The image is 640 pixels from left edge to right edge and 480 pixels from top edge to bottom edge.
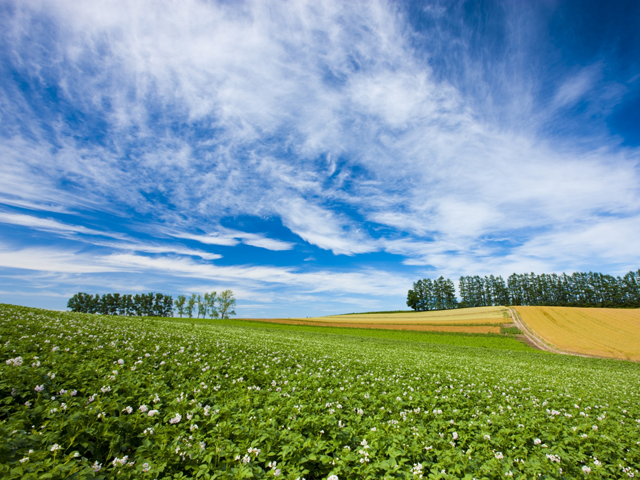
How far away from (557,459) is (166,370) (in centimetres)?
946

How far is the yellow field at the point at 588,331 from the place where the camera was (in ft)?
134

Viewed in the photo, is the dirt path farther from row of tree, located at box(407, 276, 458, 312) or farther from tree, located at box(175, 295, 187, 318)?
tree, located at box(175, 295, 187, 318)

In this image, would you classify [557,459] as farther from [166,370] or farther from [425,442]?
[166,370]

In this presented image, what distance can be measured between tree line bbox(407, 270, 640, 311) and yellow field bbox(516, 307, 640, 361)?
66192 mm

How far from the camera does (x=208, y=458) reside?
150 inches

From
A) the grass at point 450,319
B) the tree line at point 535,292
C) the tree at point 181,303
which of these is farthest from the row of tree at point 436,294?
the tree at point 181,303

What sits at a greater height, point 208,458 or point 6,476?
point 6,476

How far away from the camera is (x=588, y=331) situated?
54.3 metres

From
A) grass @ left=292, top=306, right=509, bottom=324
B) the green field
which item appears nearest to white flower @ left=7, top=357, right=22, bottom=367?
the green field

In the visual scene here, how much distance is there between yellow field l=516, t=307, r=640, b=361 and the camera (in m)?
40.8

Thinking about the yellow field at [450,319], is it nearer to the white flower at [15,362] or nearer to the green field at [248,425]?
the green field at [248,425]

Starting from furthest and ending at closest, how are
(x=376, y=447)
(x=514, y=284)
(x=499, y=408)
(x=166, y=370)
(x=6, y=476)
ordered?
(x=514, y=284) → (x=499, y=408) → (x=166, y=370) → (x=376, y=447) → (x=6, y=476)

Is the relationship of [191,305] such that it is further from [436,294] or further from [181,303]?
[436,294]

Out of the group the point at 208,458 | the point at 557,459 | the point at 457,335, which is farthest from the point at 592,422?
the point at 457,335
